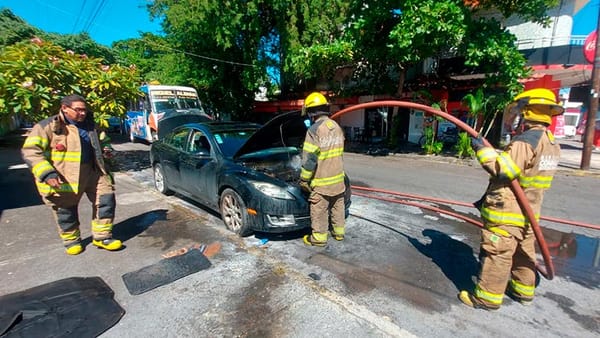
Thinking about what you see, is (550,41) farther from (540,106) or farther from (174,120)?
(174,120)

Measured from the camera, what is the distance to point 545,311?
8.06 feet

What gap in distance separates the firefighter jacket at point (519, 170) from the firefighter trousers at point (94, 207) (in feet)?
13.0

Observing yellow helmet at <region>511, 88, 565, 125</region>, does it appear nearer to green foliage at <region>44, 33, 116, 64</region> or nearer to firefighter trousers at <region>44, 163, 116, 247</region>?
firefighter trousers at <region>44, 163, 116, 247</region>

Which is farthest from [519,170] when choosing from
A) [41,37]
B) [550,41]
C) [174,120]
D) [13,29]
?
[41,37]

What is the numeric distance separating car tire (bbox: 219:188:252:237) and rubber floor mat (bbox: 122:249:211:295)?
59 cm

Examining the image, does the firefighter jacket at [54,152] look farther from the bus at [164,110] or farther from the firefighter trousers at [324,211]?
the bus at [164,110]

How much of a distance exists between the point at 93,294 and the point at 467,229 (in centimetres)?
454

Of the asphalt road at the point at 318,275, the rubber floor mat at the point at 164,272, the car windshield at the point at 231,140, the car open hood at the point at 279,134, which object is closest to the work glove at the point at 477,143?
the asphalt road at the point at 318,275

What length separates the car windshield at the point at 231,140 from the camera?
14.0 feet

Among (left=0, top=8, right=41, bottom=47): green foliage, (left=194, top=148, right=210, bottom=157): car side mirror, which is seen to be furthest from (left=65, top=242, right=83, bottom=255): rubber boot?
(left=0, top=8, right=41, bottom=47): green foliage

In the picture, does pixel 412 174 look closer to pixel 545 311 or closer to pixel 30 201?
pixel 545 311

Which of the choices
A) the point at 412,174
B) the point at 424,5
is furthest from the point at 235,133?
the point at 424,5

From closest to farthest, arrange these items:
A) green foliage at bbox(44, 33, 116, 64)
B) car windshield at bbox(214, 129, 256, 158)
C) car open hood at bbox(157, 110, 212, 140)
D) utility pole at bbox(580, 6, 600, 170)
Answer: car windshield at bbox(214, 129, 256, 158) < utility pole at bbox(580, 6, 600, 170) < car open hood at bbox(157, 110, 212, 140) < green foliage at bbox(44, 33, 116, 64)

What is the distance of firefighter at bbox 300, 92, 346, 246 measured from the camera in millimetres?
3322
